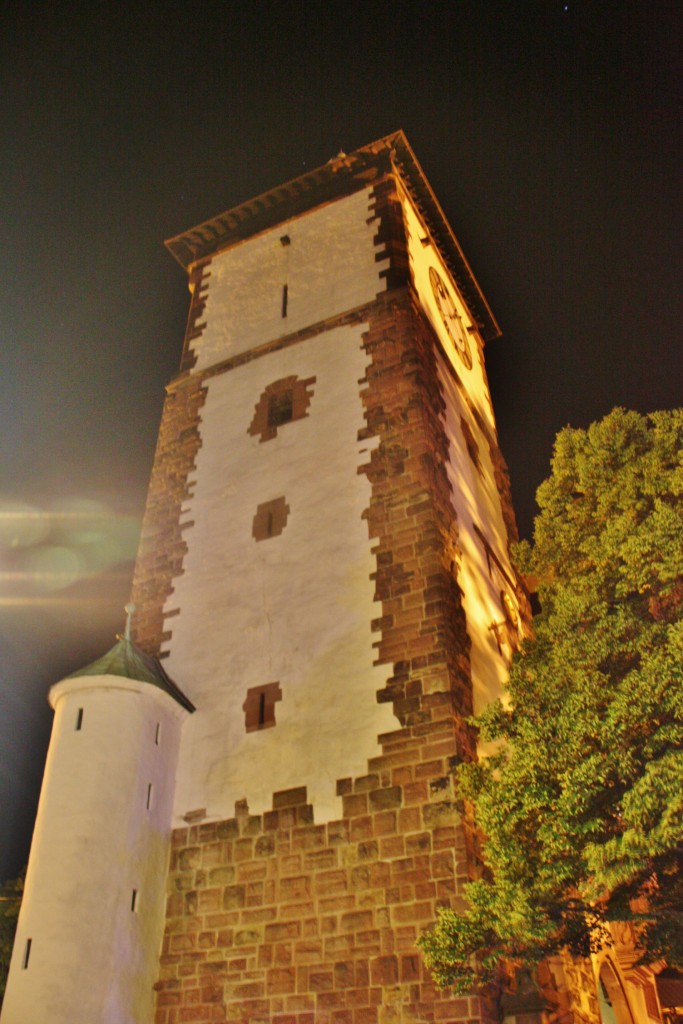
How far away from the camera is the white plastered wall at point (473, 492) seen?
13023 mm

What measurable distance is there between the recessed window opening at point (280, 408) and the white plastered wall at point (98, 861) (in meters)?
5.47

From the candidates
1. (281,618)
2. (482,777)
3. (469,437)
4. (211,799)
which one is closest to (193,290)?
(469,437)

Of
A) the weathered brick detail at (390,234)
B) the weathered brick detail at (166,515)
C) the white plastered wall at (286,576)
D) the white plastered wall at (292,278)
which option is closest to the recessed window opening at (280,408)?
the white plastered wall at (286,576)

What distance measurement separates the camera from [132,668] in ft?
41.9

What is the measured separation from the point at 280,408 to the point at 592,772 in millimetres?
9659

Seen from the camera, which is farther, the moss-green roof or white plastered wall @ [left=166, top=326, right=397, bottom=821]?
the moss-green roof

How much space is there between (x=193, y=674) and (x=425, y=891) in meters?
4.96

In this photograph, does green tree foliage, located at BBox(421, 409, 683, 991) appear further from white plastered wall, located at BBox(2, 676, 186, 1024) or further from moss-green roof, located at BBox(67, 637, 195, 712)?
moss-green roof, located at BBox(67, 637, 195, 712)

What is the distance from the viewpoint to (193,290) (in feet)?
68.9

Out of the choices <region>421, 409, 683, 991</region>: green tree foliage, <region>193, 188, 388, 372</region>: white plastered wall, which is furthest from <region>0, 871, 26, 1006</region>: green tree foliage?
<region>193, 188, 388, 372</region>: white plastered wall

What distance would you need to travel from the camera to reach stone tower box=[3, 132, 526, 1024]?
10328 mm

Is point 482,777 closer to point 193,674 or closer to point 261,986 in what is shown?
point 261,986

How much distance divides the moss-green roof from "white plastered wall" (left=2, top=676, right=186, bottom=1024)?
0.41 ft

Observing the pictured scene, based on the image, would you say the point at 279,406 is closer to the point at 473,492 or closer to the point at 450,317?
the point at 473,492
